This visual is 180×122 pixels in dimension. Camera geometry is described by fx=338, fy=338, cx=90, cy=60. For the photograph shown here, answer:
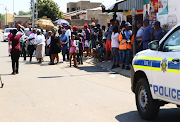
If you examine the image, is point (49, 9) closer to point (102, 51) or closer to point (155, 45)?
point (102, 51)

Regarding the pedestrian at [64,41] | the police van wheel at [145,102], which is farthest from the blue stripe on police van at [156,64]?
the pedestrian at [64,41]

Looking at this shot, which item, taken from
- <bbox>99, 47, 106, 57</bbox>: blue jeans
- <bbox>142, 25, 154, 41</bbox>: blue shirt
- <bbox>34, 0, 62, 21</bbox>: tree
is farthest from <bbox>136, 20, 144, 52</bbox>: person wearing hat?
<bbox>34, 0, 62, 21</bbox>: tree

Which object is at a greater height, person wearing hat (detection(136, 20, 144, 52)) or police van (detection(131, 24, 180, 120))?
person wearing hat (detection(136, 20, 144, 52))

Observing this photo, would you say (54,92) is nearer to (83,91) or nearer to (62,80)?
(83,91)

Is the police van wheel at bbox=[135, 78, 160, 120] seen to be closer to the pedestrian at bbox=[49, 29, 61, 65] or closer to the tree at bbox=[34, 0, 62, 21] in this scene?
the pedestrian at bbox=[49, 29, 61, 65]

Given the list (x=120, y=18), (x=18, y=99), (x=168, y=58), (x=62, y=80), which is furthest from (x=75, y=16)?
(x=168, y=58)

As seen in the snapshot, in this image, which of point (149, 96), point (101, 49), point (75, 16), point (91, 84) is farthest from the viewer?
point (75, 16)

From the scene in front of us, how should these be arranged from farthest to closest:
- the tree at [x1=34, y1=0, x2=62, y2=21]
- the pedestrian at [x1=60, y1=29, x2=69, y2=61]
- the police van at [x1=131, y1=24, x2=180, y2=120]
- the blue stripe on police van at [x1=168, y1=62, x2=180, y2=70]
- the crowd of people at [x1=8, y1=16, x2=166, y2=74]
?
the tree at [x1=34, y1=0, x2=62, y2=21] < the pedestrian at [x1=60, y1=29, x2=69, y2=61] < the crowd of people at [x1=8, y1=16, x2=166, y2=74] < the police van at [x1=131, y1=24, x2=180, y2=120] < the blue stripe on police van at [x1=168, y1=62, x2=180, y2=70]

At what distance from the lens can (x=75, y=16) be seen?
47.2 metres

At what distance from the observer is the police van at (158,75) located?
17.9ft

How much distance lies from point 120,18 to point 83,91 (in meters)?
11.7

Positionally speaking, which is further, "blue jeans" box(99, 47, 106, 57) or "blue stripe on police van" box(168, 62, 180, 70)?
"blue jeans" box(99, 47, 106, 57)

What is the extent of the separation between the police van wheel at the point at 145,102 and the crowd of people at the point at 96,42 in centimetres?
642

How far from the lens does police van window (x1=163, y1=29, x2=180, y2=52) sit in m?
5.67
